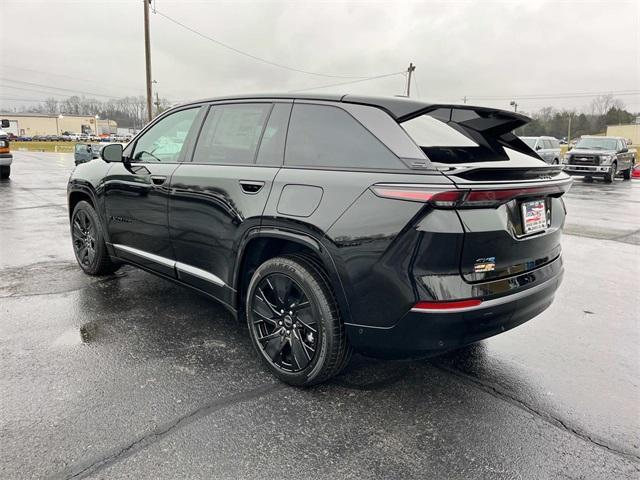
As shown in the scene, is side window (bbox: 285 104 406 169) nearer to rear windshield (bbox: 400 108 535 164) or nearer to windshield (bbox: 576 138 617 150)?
rear windshield (bbox: 400 108 535 164)

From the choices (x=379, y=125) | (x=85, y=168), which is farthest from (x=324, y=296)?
(x=85, y=168)

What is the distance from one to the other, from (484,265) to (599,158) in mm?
20081

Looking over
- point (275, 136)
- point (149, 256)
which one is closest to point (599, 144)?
point (275, 136)

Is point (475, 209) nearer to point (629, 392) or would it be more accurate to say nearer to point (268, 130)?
point (268, 130)

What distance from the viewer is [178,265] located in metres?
3.72

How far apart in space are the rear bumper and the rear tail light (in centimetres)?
46

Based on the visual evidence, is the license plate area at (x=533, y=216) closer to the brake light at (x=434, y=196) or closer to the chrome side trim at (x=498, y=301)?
the chrome side trim at (x=498, y=301)

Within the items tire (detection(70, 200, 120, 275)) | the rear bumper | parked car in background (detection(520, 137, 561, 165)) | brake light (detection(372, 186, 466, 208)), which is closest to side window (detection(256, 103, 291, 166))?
brake light (detection(372, 186, 466, 208))

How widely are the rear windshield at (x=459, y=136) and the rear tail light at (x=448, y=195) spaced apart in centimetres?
26

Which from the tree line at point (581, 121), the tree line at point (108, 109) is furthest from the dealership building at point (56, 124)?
the tree line at point (581, 121)

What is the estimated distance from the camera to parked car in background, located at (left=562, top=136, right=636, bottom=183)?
19.2m

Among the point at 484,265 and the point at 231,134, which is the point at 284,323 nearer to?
the point at 484,265

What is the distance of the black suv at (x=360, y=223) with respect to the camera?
92.7 inches

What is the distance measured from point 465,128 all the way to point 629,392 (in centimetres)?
197
